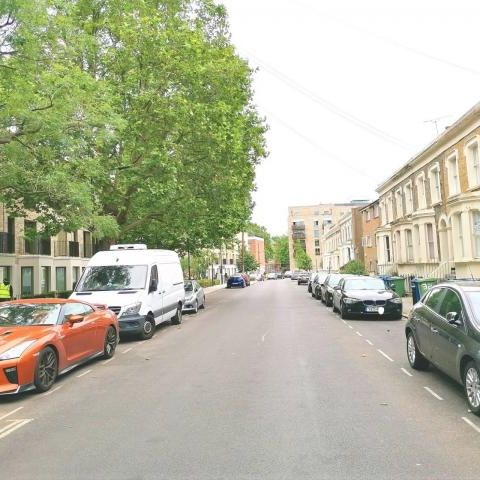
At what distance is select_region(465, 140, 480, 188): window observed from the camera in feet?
73.6

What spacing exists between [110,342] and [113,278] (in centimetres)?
375

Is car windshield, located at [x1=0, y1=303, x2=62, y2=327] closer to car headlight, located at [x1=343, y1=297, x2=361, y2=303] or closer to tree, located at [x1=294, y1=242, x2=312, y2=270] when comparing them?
car headlight, located at [x1=343, y1=297, x2=361, y2=303]

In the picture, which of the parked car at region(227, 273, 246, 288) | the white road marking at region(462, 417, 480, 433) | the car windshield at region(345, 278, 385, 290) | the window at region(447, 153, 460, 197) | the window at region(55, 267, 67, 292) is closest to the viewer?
the white road marking at region(462, 417, 480, 433)

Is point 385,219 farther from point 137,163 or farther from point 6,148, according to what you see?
point 6,148

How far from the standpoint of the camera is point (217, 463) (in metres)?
4.79

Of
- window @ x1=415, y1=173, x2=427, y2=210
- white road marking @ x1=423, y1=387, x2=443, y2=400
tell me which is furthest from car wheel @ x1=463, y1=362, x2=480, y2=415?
window @ x1=415, y1=173, x2=427, y2=210

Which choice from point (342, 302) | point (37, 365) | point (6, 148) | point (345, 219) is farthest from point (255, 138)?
point (345, 219)

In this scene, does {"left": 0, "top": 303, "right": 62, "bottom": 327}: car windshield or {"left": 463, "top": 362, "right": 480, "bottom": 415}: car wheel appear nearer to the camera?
{"left": 463, "top": 362, "right": 480, "bottom": 415}: car wheel

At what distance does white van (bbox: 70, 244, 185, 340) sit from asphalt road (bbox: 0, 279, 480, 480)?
2.47 metres

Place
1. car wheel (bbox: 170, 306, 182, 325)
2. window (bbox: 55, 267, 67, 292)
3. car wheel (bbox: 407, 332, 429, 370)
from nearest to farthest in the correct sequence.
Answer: car wheel (bbox: 407, 332, 429, 370)
car wheel (bbox: 170, 306, 182, 325)
window (bbox: 55, 267, 67, 292)

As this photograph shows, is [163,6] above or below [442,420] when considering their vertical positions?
above

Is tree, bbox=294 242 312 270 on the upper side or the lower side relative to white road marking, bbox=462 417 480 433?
upper

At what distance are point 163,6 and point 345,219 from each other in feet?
128

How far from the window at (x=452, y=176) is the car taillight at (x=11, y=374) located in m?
22.1
